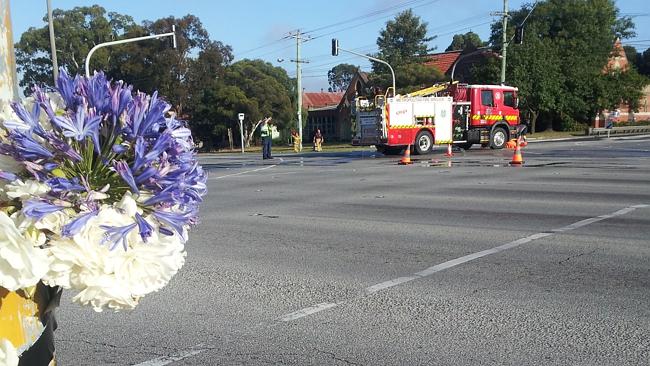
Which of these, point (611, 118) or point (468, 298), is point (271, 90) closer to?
point (611, 118)

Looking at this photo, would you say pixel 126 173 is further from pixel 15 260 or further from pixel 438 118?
pixel 438 118

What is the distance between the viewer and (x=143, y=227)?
6.00 feet

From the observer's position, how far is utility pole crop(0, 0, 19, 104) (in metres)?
1.86

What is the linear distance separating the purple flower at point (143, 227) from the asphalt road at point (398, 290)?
2754mm

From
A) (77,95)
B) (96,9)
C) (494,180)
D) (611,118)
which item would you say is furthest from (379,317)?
(96,9)

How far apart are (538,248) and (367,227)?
2752 mm

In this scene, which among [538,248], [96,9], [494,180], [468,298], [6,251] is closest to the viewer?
[6,251]

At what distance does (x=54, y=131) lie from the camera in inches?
72.3

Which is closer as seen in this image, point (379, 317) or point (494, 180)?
point (379, 317)

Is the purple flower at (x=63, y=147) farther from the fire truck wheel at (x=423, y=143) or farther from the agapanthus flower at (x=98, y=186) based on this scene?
the fire truck wheel at (x=423, y=143)

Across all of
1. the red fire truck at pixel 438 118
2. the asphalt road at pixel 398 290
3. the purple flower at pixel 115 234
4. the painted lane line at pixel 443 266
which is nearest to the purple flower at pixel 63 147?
the purple flower at pixel 115 234

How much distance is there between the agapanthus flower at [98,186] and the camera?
1.75 metres

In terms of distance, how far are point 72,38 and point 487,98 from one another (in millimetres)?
48946

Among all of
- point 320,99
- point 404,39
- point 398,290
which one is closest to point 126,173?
point 398,290
